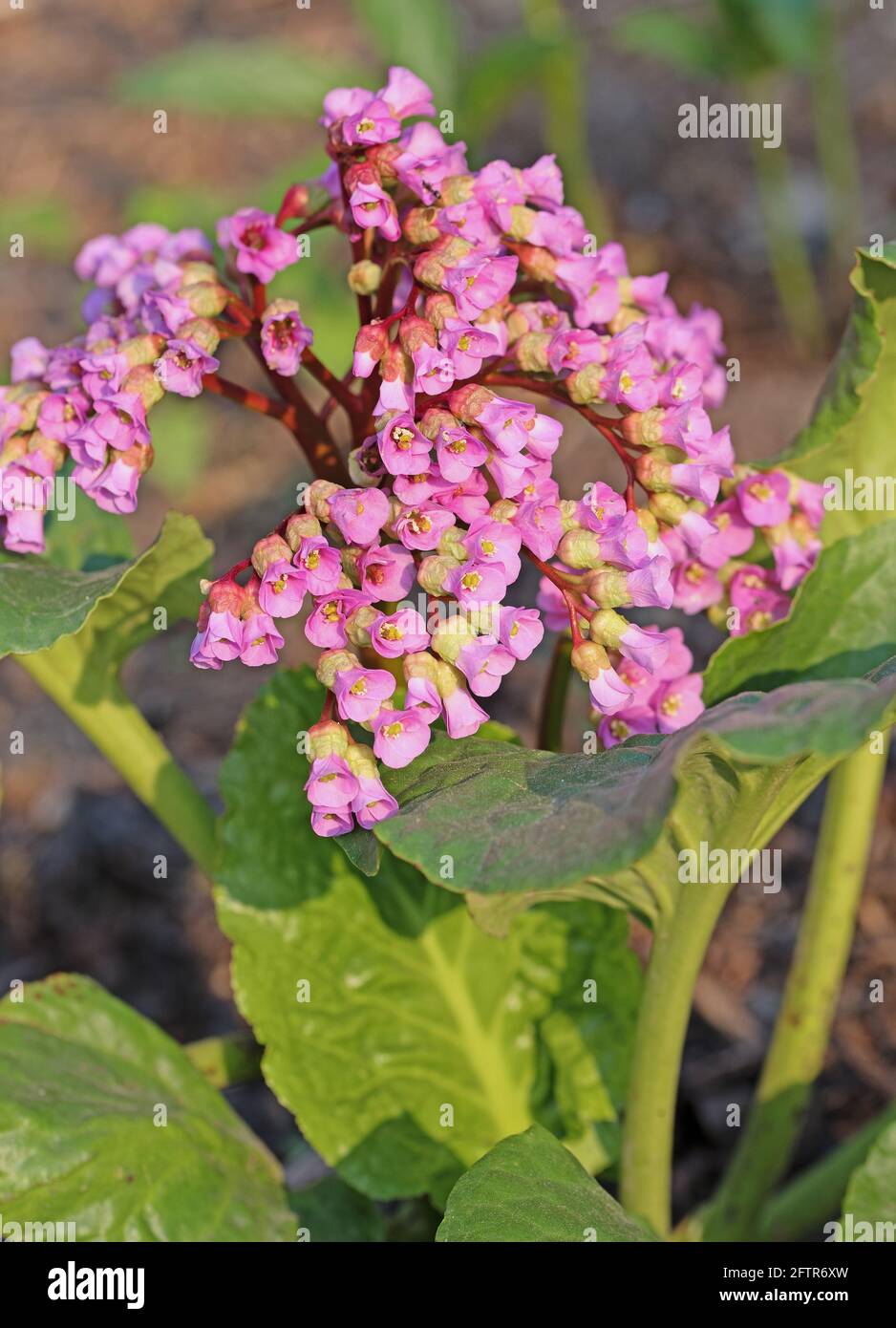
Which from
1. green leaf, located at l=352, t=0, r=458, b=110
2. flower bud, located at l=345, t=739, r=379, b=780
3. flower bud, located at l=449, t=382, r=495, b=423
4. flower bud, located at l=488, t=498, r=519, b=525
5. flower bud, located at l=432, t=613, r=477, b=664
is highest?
green leaf, located at l=352, t=0, r=458, b=110

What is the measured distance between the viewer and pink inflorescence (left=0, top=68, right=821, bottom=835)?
3.79ft

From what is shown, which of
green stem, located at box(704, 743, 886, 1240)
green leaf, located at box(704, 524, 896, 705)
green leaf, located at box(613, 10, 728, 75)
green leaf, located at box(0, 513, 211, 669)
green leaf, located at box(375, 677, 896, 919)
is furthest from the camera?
green leaf, located at box(613, 10, 728, 75)

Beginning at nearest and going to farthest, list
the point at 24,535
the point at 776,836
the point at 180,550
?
the point at 24,535 < the point at 180,550 < the point at 776,836

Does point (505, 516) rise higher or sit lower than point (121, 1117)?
higher

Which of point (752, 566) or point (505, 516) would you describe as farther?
point (752, 566)

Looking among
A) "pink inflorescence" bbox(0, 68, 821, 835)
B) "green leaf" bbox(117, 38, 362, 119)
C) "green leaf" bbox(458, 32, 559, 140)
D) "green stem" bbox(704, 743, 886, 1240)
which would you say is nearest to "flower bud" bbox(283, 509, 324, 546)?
"pink inflorescence" bbox(0, 68, 821, 835)

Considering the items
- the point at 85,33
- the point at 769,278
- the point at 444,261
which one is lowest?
the point at 444,261

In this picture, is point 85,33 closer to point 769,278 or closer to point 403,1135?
point 769,278

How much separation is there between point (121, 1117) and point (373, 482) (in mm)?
737

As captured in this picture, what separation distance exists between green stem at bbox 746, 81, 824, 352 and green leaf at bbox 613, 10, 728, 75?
1.08 ft

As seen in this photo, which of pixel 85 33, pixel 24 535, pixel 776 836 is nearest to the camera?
pixel 24 535

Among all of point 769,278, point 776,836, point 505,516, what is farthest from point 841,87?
point 505,516

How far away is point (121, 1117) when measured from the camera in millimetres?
1495

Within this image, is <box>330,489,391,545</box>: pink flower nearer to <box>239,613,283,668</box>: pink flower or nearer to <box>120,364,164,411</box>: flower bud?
<box>239,613,283,668</box>: pink flower
